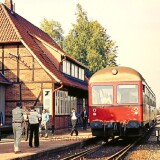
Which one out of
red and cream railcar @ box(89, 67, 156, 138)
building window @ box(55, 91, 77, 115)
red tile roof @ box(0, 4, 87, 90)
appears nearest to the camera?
red and cream railcar @ box(89, 67, 156, 138)

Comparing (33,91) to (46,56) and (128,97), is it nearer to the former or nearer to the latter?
(46,56)

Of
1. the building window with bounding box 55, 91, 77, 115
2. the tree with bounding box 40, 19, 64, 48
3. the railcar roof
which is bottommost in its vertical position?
the building window with bounding box 55, 91, 77, 115

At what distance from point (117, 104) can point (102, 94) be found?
0.88 meters

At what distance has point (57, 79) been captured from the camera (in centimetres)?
2505

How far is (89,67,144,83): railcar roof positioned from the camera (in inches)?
726

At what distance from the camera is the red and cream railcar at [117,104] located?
58.8 ft

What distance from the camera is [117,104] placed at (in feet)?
59.8

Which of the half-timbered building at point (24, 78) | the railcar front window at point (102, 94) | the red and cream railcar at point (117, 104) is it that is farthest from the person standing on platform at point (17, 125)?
→ the half-timbered building at point (24, 78)

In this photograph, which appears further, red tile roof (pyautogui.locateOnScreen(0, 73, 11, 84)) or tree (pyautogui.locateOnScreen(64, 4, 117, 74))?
tree (pyautogui.locateOnScreen(64, 4, 117, 74))

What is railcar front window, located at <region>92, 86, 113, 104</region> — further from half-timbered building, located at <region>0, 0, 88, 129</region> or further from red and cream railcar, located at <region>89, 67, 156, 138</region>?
half-timbered building, located at <region>0, 0, 88, 129</region>

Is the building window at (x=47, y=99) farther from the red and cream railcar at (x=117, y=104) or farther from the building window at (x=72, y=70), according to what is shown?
the red and cream railcar at (x=117, y=104)

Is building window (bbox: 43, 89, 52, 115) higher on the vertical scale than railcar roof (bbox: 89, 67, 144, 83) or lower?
lower

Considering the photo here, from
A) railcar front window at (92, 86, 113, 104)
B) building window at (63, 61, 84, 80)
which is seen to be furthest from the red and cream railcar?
building window at (63, 61, 84, 80)

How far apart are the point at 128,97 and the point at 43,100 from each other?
8.51m
